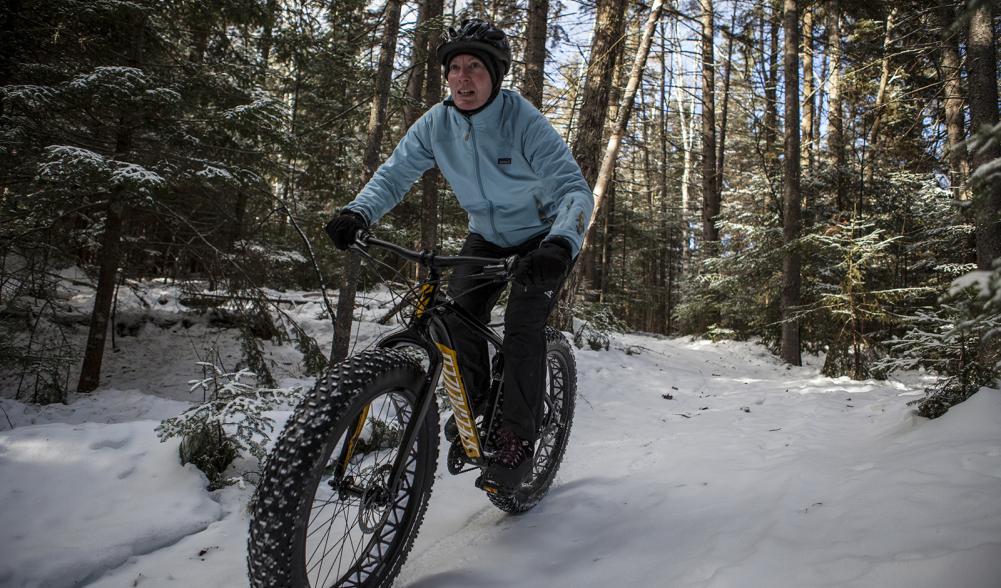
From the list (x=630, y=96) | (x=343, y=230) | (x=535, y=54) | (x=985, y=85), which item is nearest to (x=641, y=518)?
(x=343, y=230)

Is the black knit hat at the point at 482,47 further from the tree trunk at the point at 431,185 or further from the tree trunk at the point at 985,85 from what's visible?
the tree trunk at the point at 985,85

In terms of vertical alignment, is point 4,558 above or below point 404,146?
below

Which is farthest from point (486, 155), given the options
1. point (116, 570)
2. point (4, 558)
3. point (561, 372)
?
point (4, 558)

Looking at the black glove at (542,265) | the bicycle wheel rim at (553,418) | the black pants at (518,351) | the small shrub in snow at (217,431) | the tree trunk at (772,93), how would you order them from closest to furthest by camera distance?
the black glove at (542,265), the black pants at (518,351), the small shrub in snow at (217,431), the bicycle wheel rim at (553,418), the tree trunk at (772,93)

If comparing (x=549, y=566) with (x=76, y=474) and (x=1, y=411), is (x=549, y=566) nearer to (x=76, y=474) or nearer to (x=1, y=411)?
(x=76, y=474)

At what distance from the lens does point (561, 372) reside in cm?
373

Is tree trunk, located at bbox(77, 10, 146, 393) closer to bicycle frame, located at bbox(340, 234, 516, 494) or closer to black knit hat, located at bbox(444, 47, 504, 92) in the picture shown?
black knit hat, located at bbox(444, 47, 504, 92)

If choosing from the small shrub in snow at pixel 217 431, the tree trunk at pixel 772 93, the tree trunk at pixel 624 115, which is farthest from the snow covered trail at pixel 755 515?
the tree trunk at pixel 772 93

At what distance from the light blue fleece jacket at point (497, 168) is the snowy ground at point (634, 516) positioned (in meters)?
1.65

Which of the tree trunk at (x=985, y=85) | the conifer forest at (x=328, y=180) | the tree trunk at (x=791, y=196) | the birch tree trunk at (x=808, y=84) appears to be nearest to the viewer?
the conifer forest at (x=328, y=180)

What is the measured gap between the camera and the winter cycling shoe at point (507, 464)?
2.61 m

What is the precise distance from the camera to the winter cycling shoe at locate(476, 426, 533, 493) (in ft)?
8.56

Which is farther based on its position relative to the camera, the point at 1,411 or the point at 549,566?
the point at 1,411

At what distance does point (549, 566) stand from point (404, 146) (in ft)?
7.80
